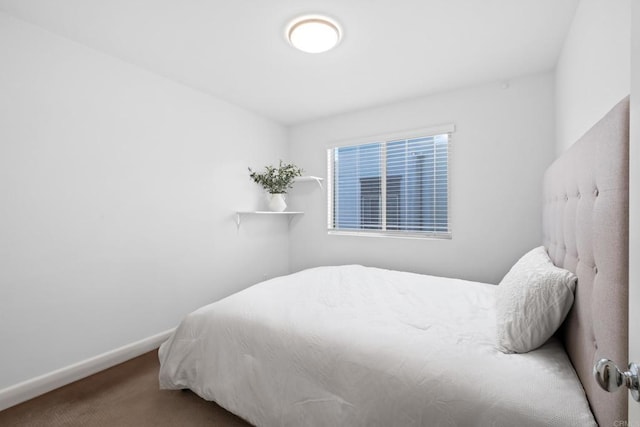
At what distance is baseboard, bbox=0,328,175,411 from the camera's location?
1.78 meters

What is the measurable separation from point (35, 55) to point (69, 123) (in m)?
0.44

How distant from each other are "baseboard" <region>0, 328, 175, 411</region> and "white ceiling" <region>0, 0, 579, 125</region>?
2340mm

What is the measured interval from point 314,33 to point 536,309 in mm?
1968

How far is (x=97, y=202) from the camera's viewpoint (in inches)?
85.0

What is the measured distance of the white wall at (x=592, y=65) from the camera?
1.10m

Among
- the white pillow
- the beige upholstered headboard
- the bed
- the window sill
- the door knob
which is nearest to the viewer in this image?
the door knob

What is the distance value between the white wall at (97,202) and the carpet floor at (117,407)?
0.21 m

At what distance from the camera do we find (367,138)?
3.39 m

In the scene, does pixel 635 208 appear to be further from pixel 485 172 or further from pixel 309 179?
pixel 309 179

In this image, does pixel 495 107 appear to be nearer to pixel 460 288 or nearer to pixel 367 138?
pixel 367 138

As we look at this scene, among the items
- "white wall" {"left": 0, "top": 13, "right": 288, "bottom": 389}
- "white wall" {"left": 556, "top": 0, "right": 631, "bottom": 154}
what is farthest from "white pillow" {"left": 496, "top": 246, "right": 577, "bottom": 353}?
"white wall" {"left": 0, "top": 13, "right": 288, "bottom": 389}

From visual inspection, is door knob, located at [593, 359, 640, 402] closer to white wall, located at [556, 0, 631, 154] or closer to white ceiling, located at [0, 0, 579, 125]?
white wall, located at [556, 0, 631, 154]

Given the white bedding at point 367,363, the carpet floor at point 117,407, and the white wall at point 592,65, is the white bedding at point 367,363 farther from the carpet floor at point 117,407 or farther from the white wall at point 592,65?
the white wall at point 592,65

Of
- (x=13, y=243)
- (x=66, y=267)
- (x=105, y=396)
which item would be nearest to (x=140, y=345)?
(x=105, y=396)
